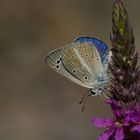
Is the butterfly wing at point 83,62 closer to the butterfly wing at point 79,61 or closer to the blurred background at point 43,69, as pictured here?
the butterfly wing at point 79,61

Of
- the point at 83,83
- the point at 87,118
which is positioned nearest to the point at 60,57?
the point at 83,83

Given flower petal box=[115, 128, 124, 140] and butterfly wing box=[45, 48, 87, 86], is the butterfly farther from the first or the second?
flower petal box=[115, 128, 124, 140]

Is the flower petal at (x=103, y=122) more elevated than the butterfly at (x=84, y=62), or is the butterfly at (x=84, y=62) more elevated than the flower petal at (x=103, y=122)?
the butterfly at (x=84, y=62)

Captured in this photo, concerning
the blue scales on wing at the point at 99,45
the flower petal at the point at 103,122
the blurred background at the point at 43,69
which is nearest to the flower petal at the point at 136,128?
the flower petal at the point at 103,122

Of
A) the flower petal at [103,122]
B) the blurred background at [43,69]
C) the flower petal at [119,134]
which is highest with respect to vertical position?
the flower petal at [103,122]

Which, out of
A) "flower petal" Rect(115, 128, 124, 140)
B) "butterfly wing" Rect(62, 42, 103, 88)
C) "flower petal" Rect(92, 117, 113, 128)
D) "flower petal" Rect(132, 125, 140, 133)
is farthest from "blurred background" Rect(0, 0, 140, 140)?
"flower petal" Rect(132, 125, 140, 133)
